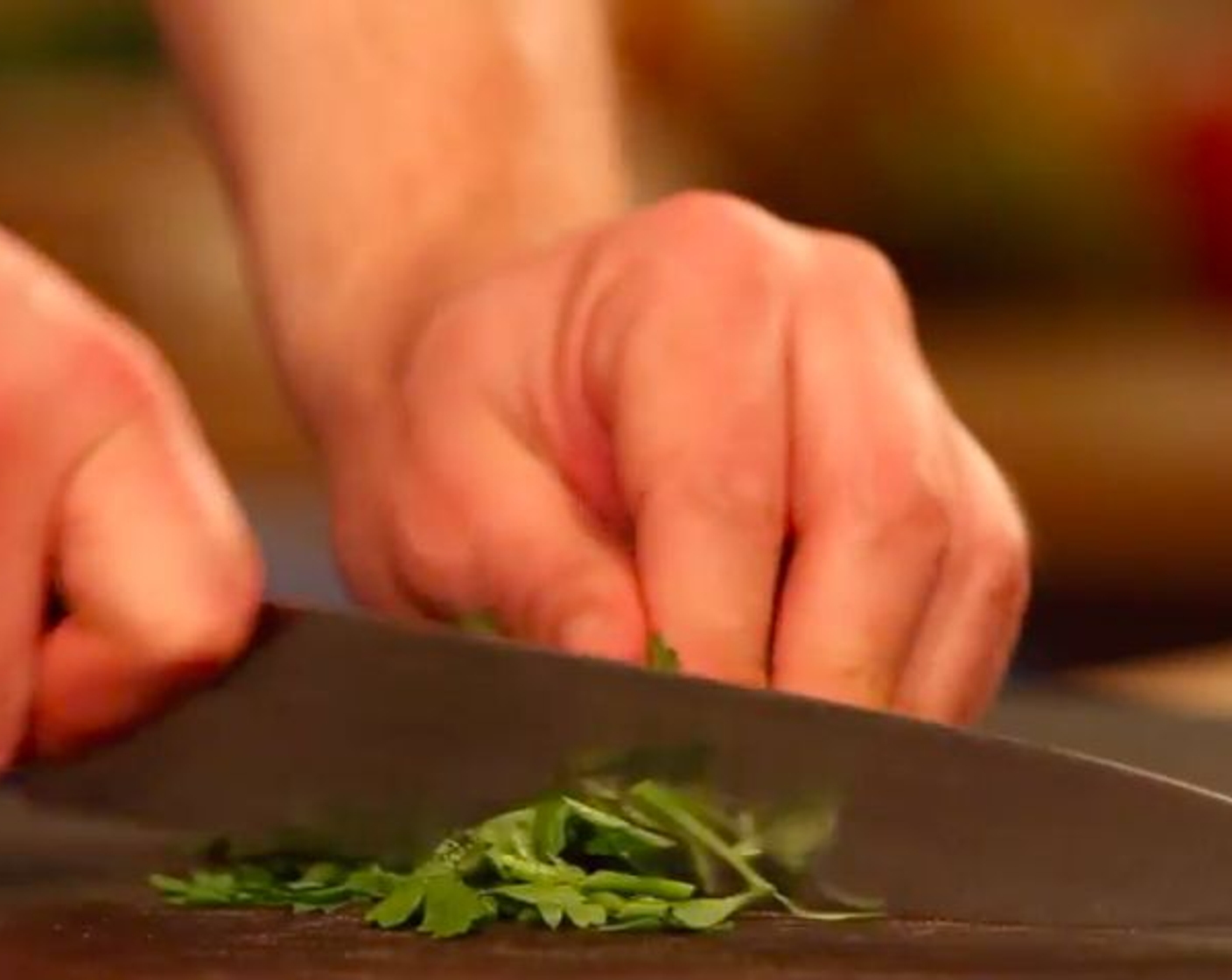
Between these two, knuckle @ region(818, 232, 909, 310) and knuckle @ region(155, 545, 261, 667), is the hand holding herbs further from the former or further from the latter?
knuckle @ region(818, 232, 909, 310)

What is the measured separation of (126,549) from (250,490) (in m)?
1.64

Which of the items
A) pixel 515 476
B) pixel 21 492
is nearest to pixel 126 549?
pixel 21 492

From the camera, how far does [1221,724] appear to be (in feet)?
4.77

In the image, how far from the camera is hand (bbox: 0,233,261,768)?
0.92 meters

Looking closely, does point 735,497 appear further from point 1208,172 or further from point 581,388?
point 1208,172

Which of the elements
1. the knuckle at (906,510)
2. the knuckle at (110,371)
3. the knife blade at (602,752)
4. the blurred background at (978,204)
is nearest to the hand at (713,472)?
the knuckle at (906,510)

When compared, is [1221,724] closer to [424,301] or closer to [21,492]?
[424,301]

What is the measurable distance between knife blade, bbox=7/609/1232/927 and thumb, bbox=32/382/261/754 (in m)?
0.03

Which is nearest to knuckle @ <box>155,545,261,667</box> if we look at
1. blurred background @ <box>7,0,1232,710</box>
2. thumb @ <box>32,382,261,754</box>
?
thumb @ <box>32,382,261,754</box>

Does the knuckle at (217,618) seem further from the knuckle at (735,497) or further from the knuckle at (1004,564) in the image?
the knuckle at (1004,564)

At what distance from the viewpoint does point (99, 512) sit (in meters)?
0.93

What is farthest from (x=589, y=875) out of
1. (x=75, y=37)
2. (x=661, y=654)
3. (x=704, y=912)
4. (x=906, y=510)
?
(x=75, y=37)

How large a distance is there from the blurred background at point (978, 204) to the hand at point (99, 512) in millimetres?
1508

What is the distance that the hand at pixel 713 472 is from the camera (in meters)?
1.06
